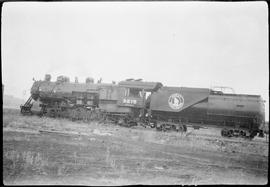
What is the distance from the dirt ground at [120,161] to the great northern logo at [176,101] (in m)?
4.27

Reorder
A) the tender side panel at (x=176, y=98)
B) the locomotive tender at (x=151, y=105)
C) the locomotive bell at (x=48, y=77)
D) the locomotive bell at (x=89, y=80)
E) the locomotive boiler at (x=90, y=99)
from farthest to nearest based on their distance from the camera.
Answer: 1. the locomotive bell at (x=48, y=77)
2. the locomotive bell at (x=89, y=80)
3. the locomotive boiler at (x=90, y=99)
4. the tender side panel at (x=176, y=98)
5. the locomotive tender at (x=151, y=105)

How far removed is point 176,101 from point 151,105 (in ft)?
5.42

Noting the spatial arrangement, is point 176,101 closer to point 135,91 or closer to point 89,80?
point 135,91

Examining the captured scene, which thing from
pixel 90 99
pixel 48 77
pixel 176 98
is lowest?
pixel 90 99

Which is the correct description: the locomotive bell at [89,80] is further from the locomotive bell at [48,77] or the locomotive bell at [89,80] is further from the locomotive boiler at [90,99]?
the locomotive bell at [48,77]

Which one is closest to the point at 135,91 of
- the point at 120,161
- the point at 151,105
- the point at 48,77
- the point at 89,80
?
the point at 151,105

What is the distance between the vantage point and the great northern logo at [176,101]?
53.5ft

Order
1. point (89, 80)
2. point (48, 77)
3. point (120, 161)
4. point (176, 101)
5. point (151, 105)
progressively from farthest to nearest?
point (48, 77) → point (89, 80) → point (151, 105) → point (176, 101) → point (120, 161)

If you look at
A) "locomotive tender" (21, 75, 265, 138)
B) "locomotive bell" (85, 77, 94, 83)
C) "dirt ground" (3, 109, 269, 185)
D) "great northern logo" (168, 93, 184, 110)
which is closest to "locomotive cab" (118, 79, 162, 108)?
"locomotive tender" (21, 75, 265, 138)

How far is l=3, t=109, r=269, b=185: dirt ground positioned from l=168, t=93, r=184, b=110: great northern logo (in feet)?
14.0

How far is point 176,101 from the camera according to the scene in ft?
53.9

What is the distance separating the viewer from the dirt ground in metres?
7.17

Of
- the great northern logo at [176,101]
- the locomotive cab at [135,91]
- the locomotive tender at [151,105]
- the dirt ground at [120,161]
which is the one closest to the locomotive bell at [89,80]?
the locomotive tender at [151,105]

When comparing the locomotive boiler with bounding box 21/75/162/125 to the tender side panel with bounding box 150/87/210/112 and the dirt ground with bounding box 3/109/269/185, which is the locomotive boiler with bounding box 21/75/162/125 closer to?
the tender side panel with bounding box 150/87/210/112
